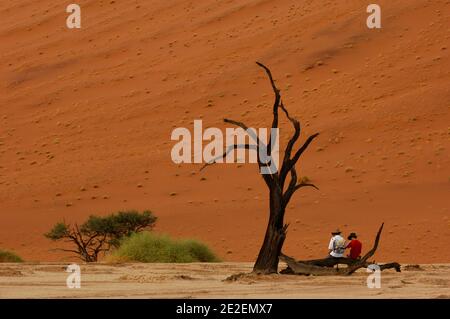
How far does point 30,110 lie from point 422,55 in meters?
16.2

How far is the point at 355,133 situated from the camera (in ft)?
121

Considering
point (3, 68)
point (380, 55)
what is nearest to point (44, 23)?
point (3, 68)

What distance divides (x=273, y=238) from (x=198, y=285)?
1.79m

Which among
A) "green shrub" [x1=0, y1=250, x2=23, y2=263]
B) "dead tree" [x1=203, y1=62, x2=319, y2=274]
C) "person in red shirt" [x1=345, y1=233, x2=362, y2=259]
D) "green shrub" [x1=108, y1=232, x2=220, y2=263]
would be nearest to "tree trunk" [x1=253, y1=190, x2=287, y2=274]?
"dead tree" [x1=203, y1=62, x2=319, y2=274]

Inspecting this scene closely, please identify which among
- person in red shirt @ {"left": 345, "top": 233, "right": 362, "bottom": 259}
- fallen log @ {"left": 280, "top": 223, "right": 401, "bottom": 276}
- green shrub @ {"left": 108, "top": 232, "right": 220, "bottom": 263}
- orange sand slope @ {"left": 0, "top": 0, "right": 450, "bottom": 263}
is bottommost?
fallen log @ {"left": 280, "top": 223, "right": 401, "bottom": 276}

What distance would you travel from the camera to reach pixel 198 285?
Answer: 15344 millimetres

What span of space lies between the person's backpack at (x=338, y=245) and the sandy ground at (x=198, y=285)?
1.63ft

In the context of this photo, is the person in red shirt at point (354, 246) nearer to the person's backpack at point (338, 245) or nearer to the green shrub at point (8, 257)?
the person's backpack at point (338, 245)

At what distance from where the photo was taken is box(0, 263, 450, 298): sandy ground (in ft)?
43.8

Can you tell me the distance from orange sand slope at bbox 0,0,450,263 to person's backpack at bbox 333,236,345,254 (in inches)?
464

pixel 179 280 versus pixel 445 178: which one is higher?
pixel 445 178

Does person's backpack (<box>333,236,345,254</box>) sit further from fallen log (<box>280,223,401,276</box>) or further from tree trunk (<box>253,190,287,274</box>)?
tree trunk (<box>253,190,287,274</box>)

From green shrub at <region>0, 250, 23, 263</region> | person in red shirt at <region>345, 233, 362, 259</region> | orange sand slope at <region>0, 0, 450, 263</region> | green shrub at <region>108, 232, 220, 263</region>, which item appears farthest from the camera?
orange sand slope at <region>0, 0, 450, 263</region>

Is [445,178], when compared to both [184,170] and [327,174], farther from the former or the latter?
[184,170]
